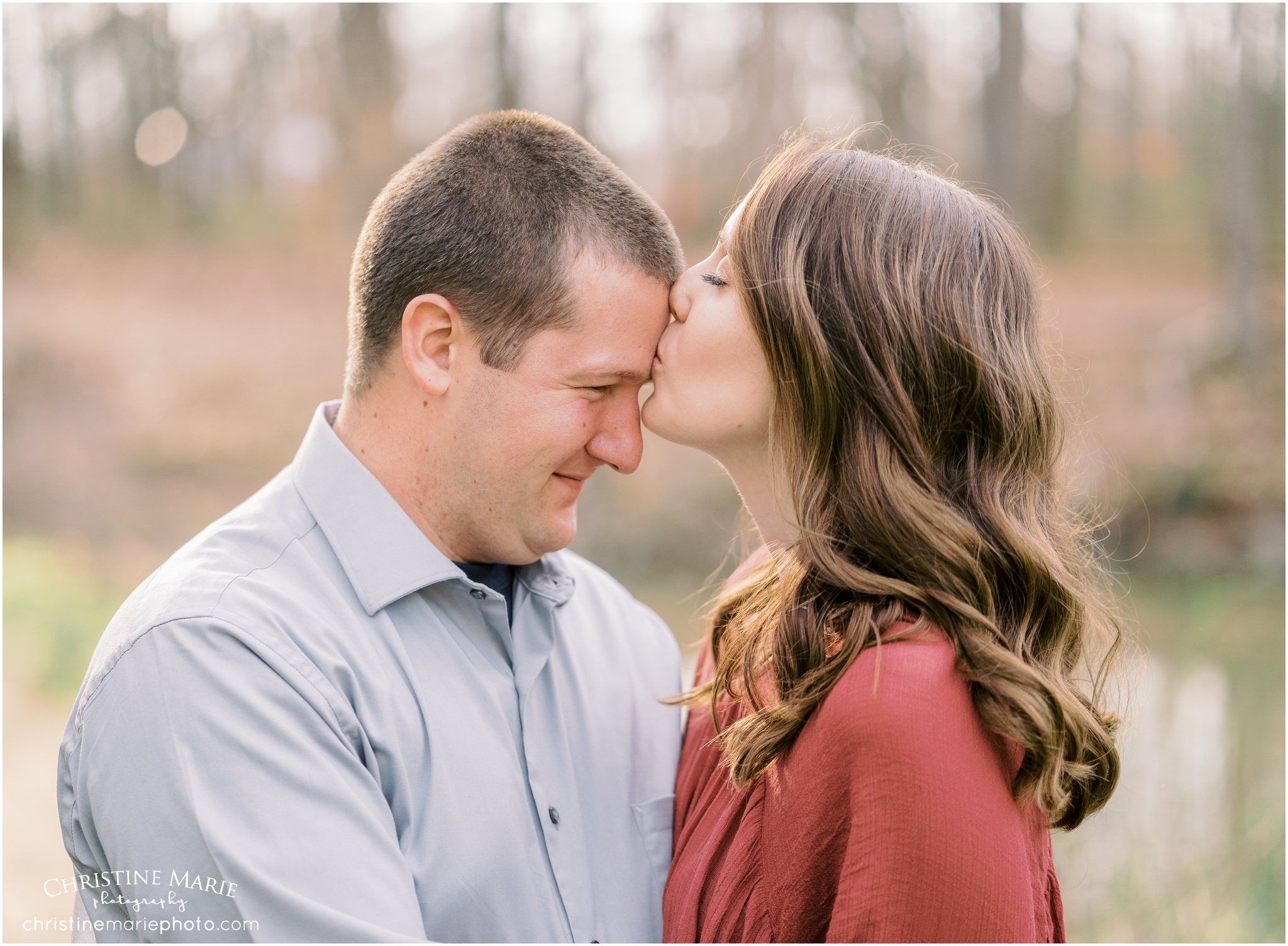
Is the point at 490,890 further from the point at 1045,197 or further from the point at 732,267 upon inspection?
the point at 1045,197

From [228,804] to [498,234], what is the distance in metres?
1.34

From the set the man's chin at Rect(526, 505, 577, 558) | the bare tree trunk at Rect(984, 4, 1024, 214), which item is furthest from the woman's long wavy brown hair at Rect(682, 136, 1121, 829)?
the bare tree trunk at Rect(984, 4, 1024, 214)

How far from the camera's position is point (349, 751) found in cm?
172

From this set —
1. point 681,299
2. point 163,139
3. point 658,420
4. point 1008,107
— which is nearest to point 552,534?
point 658,420

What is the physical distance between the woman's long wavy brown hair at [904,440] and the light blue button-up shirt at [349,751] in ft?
1.34

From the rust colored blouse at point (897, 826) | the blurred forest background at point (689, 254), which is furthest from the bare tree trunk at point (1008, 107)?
the rust colored blouse at point (897, 826)

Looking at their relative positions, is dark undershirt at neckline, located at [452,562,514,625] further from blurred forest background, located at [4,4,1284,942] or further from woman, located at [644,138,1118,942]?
blurred forest background, located at [4,4,1284,942]

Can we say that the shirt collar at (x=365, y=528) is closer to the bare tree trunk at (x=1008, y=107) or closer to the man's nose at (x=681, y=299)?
the man's nose at (x=681, y=299)

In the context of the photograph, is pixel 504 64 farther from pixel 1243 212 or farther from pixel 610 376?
pixel 1243 212

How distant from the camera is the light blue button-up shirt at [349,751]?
156 centimetres

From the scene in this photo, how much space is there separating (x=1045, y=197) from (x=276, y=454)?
13.8 m

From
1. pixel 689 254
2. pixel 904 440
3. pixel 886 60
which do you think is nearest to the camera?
pixel 904 440

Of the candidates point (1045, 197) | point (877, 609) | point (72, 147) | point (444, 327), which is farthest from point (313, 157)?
point (877, 609)

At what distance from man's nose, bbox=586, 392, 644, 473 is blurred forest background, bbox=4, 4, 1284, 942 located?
3.52 m
